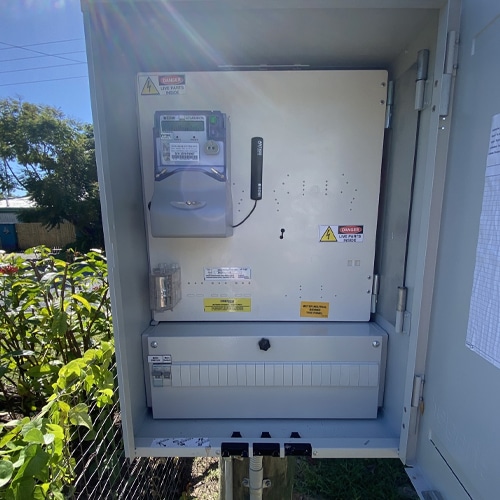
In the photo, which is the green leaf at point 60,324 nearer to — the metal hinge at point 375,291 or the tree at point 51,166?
the metal hinge at point 375,291

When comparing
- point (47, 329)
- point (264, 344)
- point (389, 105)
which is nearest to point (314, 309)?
point (264, 344)

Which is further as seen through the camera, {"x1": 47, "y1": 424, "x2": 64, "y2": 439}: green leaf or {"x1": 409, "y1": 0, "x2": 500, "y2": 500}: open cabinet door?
{"x1": 47, "y1": 424, "x2": 64, "y2": 439}: green leaf

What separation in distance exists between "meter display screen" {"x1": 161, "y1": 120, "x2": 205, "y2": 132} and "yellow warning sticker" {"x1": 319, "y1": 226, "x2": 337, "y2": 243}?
72 cm

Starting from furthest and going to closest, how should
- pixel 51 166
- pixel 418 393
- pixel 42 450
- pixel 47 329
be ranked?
1. pixel 51 166
2. pixel 47 329
3. pixel 418 393
4. pixel 42 450

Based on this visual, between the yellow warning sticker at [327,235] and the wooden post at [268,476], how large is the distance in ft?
3.72

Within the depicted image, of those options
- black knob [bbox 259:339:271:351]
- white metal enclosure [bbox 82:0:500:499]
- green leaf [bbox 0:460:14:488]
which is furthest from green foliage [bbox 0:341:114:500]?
black knob [bbox 259:339:271:351]

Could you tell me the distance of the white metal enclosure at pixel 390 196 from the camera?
2.84ft

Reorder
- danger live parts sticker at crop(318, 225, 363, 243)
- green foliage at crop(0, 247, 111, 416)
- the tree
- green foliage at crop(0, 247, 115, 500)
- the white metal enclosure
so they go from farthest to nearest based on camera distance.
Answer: the tree
green foliage at crop(0, 247, 111, 416)
green foliage at crop(0, 247, 115, 500)
danger live parts sticker at crop(318, 225, 363, 243)
the white metal enclosure

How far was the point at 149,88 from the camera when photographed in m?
1.29

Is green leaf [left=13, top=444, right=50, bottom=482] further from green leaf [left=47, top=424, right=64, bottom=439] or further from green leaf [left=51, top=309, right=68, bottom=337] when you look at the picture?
green leaf [left=51, top=309, right=68, bottom=337]

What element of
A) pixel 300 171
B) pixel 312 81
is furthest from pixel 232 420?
pixel 312 81

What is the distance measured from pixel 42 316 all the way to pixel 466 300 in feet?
6.99

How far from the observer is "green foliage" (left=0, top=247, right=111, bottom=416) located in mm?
1730

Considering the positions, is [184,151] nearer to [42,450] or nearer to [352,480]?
[42,450]
